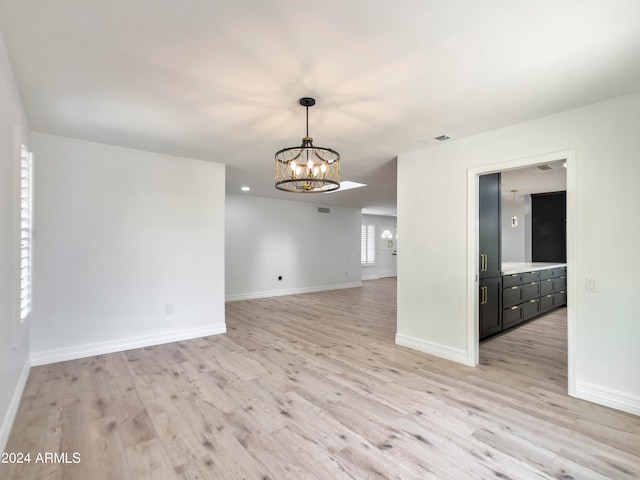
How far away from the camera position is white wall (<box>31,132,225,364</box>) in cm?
361

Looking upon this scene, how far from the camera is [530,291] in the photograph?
544 centimetres

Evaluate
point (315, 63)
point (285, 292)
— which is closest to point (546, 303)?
point (285, 292)

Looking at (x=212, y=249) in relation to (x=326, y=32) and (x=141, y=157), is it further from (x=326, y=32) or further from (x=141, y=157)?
(x=326, y=32)

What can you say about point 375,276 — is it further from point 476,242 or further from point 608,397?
point 608,397

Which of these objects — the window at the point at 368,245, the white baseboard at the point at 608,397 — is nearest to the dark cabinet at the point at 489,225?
the white baseboard at the point at 608,397

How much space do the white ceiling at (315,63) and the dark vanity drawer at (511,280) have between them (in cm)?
242

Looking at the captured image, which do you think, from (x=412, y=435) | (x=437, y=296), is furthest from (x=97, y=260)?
(x=437, y=296)

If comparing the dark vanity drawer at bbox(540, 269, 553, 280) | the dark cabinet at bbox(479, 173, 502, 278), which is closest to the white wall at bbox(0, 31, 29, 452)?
the dark cabinet at bbox(479, 173, 502, 278)

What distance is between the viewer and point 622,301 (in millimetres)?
2605

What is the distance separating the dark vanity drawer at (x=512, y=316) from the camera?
4.78 metres

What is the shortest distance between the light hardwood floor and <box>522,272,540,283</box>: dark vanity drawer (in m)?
1.42

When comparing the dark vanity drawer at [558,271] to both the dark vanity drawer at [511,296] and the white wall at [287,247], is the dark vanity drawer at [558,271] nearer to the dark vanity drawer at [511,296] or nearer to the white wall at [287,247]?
the dark vanity drawer at [511,296]

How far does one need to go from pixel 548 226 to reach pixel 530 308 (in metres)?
3.33

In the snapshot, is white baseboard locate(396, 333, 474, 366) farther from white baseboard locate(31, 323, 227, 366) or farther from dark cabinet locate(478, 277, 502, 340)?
white baseboard locate(31, 323, 227, 366)
